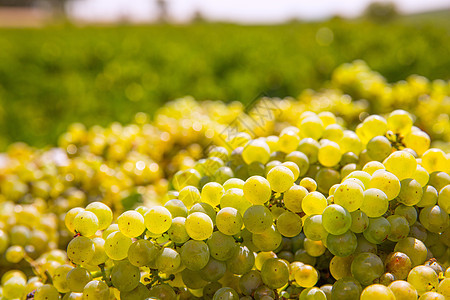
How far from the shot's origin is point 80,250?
0.50 m

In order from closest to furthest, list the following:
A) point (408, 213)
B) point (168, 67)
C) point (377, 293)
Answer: point (377, 293)
point (408, 213)
point (168, 67)

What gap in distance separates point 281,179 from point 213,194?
3.8 inches

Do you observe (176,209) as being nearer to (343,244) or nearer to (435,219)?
(343,244)

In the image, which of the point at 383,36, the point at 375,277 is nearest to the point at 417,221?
the point at 375,277

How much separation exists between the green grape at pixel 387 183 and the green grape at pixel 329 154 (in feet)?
0.34

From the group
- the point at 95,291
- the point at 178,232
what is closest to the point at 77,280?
the point at 95,291

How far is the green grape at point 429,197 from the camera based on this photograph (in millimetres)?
534

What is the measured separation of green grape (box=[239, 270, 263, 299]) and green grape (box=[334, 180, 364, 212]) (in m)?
0.14

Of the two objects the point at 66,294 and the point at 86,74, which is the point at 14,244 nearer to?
the point at 66,294

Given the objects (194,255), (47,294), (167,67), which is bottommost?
(167,67)

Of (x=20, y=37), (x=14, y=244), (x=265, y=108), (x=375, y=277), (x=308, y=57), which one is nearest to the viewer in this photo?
(x=375, y=277)

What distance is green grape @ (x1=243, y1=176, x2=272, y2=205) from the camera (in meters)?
0.51

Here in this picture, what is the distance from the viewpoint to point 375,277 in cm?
47

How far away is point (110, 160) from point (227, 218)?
0.69 metres
